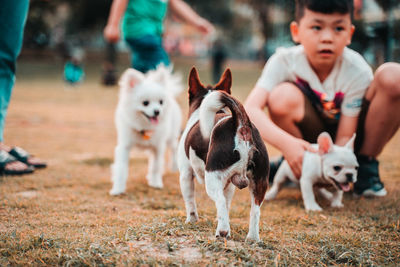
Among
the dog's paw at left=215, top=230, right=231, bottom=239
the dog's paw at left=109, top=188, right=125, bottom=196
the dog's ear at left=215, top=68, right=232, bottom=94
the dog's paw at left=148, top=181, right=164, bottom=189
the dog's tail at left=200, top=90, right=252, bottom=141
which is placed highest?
the dog's ear at left=215, top=68, right=232, bottom=94

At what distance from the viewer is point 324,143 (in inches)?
122

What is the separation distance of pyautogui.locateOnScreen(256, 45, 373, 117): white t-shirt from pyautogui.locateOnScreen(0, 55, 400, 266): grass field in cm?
93

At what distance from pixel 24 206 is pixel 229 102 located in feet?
6.19

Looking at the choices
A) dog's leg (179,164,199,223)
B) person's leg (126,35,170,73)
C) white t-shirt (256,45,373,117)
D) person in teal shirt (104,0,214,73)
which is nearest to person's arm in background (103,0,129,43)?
person in teal shirt (104,0,214,73)

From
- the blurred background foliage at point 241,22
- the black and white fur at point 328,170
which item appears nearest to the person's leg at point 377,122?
the black and white fur at point 328,170

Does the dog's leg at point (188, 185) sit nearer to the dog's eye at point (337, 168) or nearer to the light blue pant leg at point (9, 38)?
the dog's eye at point (337, 168)

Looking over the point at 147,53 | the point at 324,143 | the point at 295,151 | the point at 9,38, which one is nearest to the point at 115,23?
the point at 147,53

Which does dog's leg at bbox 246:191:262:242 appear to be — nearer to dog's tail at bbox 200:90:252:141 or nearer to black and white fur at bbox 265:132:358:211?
dog's tail at bbox 200:90:252:141

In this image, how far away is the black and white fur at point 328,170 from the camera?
120 inches

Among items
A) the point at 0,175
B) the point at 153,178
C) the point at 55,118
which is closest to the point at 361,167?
the point at 153,178

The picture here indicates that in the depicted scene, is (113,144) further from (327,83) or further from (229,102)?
(229,102)

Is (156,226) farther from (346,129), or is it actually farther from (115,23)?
(115,23)

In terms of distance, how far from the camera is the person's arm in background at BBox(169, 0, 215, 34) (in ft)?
14.2

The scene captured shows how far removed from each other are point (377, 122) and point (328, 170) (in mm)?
735
